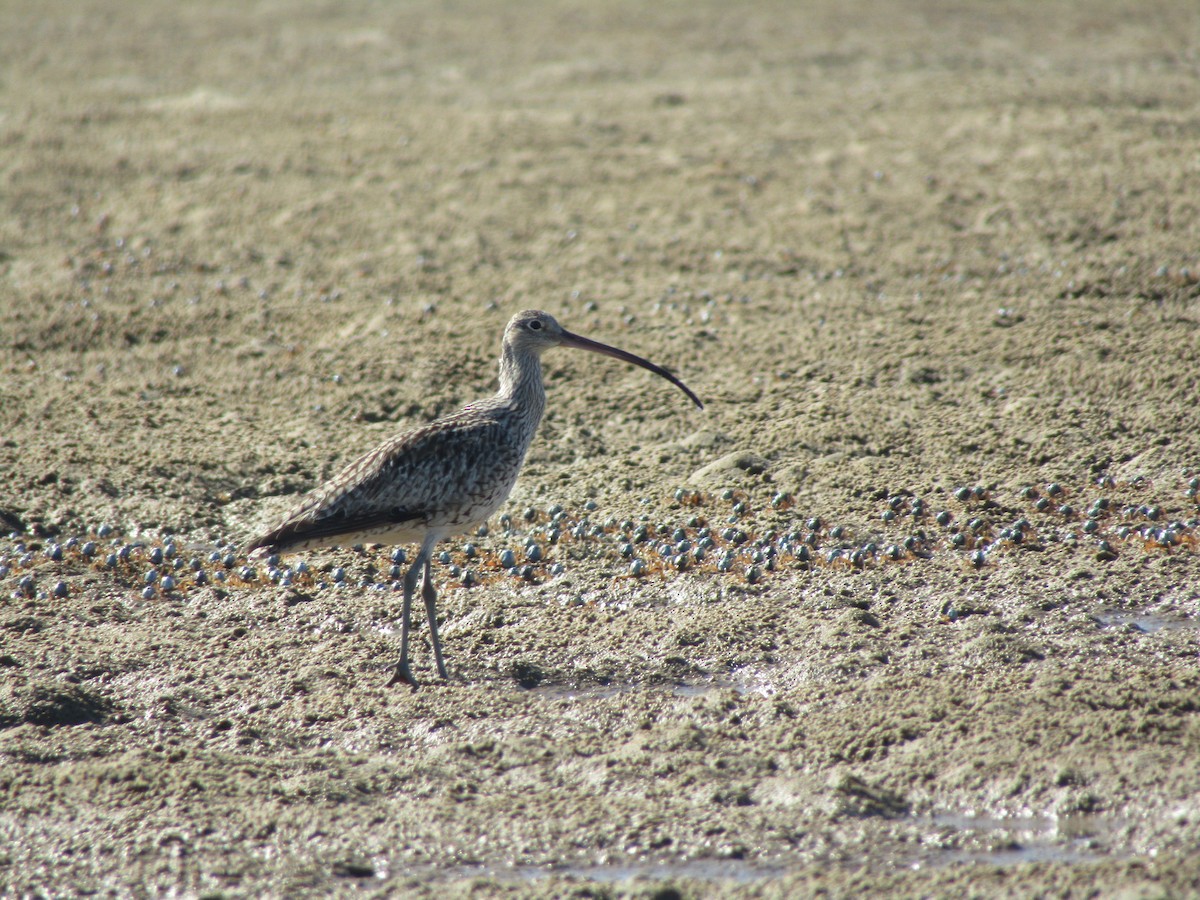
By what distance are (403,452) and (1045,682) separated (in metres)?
3.51

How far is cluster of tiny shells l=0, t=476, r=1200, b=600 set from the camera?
7895mm

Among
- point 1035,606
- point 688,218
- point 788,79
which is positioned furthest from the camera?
point 788,79

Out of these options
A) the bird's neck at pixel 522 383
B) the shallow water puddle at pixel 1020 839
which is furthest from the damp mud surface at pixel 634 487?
the bird's neck at pixel 522 383

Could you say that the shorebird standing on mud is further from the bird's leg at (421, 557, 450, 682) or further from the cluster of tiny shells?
the cluster of tiny shells

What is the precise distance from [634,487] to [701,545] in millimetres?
1155

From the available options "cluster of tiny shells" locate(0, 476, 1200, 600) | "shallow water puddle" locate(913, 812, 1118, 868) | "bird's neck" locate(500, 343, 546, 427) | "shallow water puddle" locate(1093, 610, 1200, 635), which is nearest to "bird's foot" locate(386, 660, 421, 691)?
"cluster of tiny shells" locate(0, 476, 1200, 600)

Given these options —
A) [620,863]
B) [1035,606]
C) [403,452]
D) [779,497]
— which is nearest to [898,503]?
[779,497]

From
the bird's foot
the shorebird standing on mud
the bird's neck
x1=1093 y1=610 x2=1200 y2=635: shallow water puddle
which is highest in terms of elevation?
the bird's neck

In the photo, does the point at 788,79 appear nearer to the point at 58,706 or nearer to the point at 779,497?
the point at 779,497

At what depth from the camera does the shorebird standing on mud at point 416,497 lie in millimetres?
7023

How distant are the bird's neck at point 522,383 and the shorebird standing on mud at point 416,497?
1.09 feet

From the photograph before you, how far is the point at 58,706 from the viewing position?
6.44 meters

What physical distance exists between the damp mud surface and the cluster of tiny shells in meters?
0.03

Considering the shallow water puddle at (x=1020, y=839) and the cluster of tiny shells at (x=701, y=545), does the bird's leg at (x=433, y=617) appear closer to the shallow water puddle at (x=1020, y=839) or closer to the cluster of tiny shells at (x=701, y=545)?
the cluster of tiny shells at (x=701, y=545)
